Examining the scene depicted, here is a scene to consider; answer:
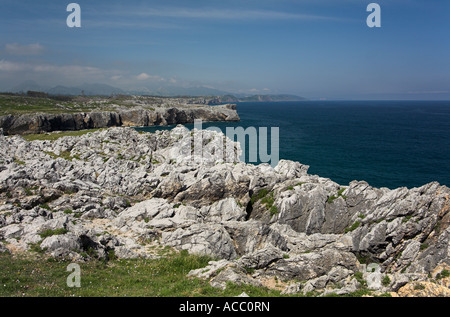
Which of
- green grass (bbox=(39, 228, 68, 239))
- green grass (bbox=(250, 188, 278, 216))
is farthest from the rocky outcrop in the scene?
green grass (bbox=(250, 188, 278, 216))

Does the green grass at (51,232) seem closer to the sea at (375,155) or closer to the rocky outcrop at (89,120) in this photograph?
the sea at (375,155)

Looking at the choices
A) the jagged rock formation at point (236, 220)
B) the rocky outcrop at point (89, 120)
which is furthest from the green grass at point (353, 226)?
the rocky outcrop at point (89, 120)

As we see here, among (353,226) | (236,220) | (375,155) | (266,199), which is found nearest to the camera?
(353,226)

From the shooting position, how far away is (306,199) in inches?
1406

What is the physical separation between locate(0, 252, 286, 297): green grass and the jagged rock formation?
4.36ft

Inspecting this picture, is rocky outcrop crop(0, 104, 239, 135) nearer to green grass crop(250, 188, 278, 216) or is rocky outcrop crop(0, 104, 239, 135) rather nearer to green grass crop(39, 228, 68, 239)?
green grass crop(39, 228, 68, 239)

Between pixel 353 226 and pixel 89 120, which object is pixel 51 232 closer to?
pixel 353 226

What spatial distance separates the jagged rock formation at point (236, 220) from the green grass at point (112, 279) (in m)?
1.33

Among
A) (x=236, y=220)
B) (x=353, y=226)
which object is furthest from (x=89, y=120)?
(x=353, y=226)

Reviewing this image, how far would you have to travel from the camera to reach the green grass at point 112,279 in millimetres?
16891

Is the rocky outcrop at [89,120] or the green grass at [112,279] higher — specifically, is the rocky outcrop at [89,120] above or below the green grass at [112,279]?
above

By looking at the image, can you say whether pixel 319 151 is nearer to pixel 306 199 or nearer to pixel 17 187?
pixel 306 199

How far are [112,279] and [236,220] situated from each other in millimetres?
17845

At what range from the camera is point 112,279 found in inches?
784
